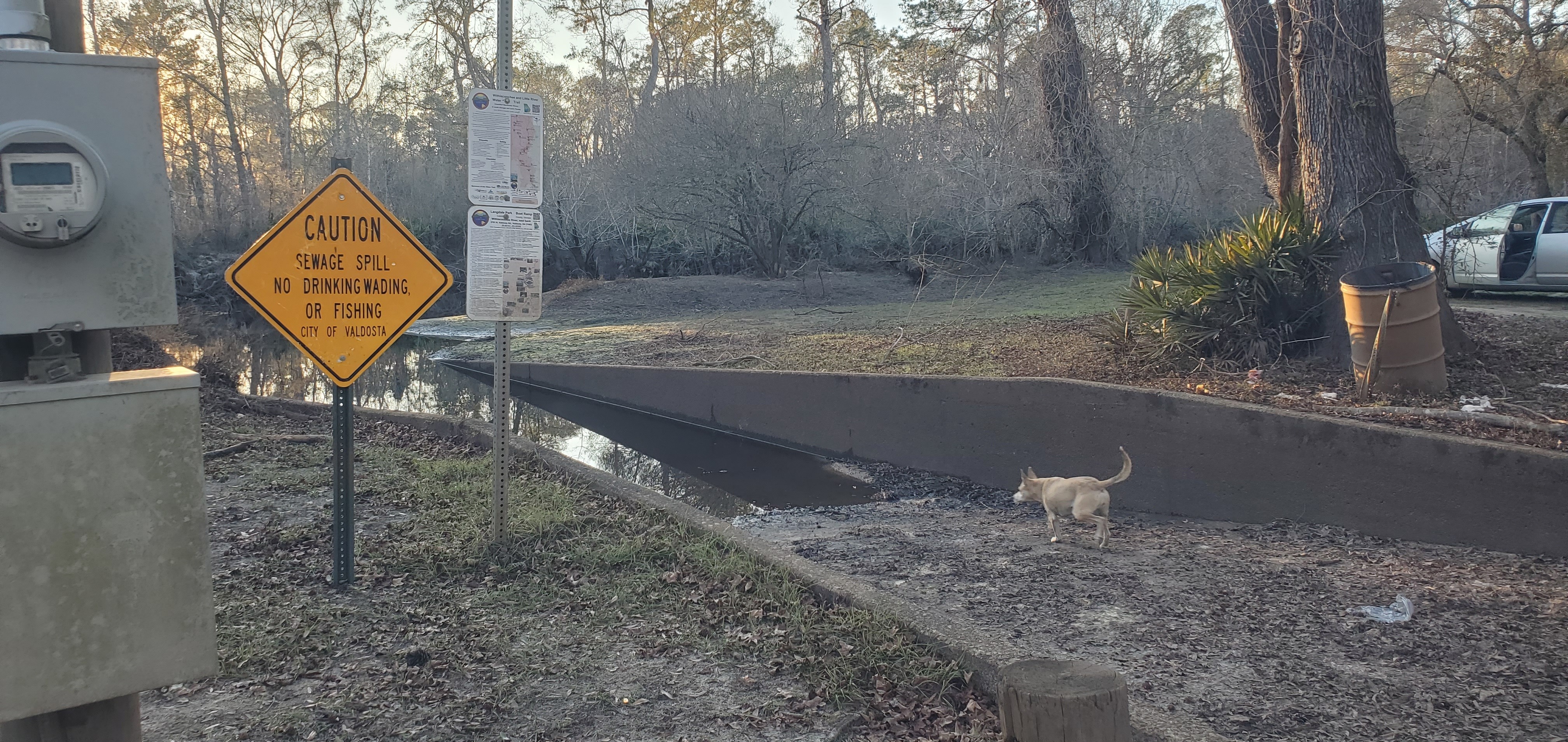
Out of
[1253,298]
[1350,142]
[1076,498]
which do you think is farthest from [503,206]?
[1350,142]

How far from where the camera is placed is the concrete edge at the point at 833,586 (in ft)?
12.0

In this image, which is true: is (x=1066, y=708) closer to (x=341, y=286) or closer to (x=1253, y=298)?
(x=341, y=286)

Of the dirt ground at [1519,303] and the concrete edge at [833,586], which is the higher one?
the dirt ground at [1519,303]

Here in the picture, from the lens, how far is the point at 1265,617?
16.6 feet

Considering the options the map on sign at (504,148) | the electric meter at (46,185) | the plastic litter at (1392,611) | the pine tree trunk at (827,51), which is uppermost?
the pine tree trunk at (827,51)

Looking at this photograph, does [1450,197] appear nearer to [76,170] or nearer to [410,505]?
[410,505]

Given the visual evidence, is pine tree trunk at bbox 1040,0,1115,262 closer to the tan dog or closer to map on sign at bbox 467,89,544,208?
the tan dog

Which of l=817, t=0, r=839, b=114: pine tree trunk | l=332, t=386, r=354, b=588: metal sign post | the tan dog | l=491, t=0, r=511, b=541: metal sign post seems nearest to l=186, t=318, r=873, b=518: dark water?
l=491, t=0, r=511, b=541: metal sign post

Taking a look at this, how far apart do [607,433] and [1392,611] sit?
1029 centimetres

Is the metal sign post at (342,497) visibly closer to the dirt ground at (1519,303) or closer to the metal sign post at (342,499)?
the metal sign post at (342,499)

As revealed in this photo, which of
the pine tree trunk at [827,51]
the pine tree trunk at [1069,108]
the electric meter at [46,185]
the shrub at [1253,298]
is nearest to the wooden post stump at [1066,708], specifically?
the electric meter at [46,185]

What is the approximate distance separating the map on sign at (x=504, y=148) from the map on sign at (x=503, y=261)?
8cm

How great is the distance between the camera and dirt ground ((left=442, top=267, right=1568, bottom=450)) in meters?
8.20

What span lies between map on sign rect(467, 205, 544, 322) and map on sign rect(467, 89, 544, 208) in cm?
8
